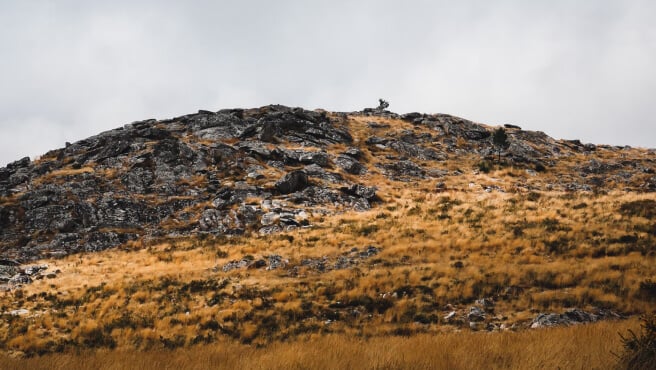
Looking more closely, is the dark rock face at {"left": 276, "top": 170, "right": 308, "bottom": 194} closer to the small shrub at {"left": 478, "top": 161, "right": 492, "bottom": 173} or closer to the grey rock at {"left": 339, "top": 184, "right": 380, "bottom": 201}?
the grey rock at {"left": 339, "top": 184, "right": 380, "bottom": 201}

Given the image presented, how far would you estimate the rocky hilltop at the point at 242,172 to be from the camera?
124ft

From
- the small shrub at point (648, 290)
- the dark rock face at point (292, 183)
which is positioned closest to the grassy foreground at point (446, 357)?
the small shrub at point (648, 290)

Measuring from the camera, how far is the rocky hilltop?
37812 mm

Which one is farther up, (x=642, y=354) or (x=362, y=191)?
(x=362, y=191)

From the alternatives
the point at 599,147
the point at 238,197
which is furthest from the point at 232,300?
the point at 599,147

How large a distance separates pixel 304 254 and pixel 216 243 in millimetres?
10664

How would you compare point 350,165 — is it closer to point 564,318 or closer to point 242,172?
point 242,172

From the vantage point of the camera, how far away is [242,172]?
49469 mm

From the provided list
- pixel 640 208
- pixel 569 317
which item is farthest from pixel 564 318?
pixel 640 208

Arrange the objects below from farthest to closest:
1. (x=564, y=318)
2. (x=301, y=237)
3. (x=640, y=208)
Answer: (x=301, y=237)
(x=640, y=208)
(x=564, y=318)

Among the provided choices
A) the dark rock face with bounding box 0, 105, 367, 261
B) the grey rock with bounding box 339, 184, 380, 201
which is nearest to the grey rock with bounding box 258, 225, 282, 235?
the dark rock face with bounding box 0, 105, 367, 261

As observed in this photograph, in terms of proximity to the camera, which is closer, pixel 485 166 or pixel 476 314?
pixel 476 314

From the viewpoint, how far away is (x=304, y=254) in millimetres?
25469

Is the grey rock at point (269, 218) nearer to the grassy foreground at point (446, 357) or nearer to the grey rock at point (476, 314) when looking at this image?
the grey rock at point (476, 314)
